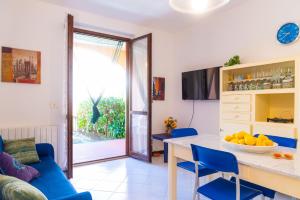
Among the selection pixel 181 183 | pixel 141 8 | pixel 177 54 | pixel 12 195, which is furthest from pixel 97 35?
pixel 12 195

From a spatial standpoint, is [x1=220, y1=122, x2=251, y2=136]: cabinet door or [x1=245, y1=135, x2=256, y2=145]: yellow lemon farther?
[x1=220, y1=122, x2=251, y2=136]: cabinet door

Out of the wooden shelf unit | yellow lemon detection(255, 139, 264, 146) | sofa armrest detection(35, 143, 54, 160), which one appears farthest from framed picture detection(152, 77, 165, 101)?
yellow lemon detection(255, 139, 264, 146)

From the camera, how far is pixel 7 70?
287 cm

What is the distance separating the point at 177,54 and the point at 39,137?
122 inches

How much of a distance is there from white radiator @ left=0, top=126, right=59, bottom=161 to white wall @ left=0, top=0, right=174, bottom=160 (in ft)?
0.56

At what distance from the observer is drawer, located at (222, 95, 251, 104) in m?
2.78

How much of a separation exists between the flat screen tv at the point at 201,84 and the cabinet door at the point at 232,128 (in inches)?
22.6

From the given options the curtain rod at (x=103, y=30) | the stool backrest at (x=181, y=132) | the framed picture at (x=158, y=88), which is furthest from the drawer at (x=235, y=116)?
the curtain rod at (x=103, y=30)

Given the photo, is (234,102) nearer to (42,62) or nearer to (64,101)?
(64,101)

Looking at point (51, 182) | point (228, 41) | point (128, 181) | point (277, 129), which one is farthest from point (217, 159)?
point (228, 41)

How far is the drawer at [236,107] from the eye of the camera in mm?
2783

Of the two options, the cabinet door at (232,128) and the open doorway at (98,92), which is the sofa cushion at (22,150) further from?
the open doorway at (98,92)

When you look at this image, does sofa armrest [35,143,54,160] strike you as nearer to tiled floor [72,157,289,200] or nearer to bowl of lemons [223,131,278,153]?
tiled floor [72,157,289,200]

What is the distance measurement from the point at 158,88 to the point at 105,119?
2527mm
